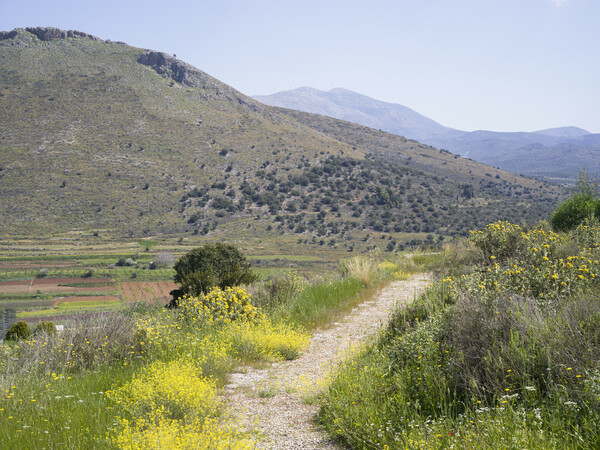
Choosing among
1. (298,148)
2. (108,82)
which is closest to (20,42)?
(108,82)

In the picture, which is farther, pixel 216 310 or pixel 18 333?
pixel 18 333

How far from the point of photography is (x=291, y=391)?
211 inches

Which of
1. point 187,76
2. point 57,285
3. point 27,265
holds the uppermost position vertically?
point 187,76

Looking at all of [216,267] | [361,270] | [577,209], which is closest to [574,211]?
[577,209]

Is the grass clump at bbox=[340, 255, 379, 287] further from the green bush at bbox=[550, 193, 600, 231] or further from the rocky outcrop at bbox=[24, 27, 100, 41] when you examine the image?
the rocky outcrop at bbox=[24, 27, 100, 41]

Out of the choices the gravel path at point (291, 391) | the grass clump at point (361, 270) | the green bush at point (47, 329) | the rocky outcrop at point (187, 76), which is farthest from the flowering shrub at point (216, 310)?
the rocky outcrop at point (187, 76)

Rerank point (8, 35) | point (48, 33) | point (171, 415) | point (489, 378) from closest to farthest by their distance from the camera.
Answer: point (489, 378)
point (171, 415)
point (8, 35)
point (48, 33)

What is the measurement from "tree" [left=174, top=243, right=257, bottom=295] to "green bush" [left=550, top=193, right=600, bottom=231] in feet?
32.4

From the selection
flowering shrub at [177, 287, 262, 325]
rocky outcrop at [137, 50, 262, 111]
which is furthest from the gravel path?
rocky outcrop at [137, 50, 262, 111]

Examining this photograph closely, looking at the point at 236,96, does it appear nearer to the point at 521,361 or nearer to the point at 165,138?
the point at 165,138

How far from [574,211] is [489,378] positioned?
43.7 feet

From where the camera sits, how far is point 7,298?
40562mm

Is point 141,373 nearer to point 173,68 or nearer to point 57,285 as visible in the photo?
point 57,285

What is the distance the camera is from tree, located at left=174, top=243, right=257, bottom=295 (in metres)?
11.2
